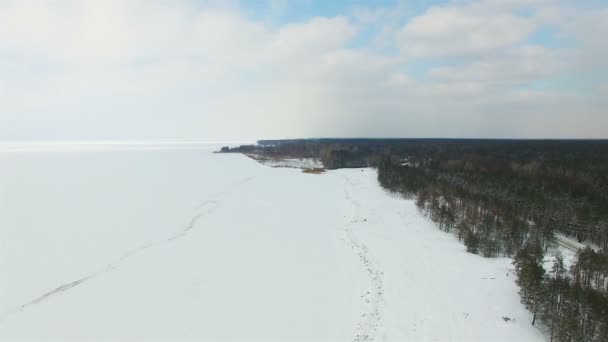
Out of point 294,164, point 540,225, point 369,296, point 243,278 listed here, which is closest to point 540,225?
point 540,225

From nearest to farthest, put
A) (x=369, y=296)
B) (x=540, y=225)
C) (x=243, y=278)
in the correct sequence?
(x=369, y=296) < (x=243, y=278) < (x=540, y=225)

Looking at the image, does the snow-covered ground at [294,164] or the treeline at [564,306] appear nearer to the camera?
the treeline at [564,306]

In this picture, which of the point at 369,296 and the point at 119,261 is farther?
the point at 119,261

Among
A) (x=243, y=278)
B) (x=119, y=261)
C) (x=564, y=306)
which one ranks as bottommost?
(x=243, y=278)

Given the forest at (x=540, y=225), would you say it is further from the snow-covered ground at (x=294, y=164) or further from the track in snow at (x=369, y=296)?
the snow-covered ground at (x=294, y=164)

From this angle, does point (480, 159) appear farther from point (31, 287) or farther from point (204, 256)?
point (31, 287)

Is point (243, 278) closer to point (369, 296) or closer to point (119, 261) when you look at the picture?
point (369, 296)

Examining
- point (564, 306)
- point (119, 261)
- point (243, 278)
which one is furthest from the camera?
point (119, 261)

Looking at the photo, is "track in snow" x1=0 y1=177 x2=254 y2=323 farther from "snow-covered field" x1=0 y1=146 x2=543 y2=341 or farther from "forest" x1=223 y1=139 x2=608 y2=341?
"forest" x1=223 y1=139 x2=608 y2=341

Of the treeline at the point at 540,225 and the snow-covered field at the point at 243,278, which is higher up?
the treeline at the point at 540,225

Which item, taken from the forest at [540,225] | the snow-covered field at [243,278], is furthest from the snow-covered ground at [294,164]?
the snow-covered field at [243,278]

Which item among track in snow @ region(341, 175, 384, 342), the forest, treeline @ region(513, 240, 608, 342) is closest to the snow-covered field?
track in snow @ region(341, 175, 384, 342)
